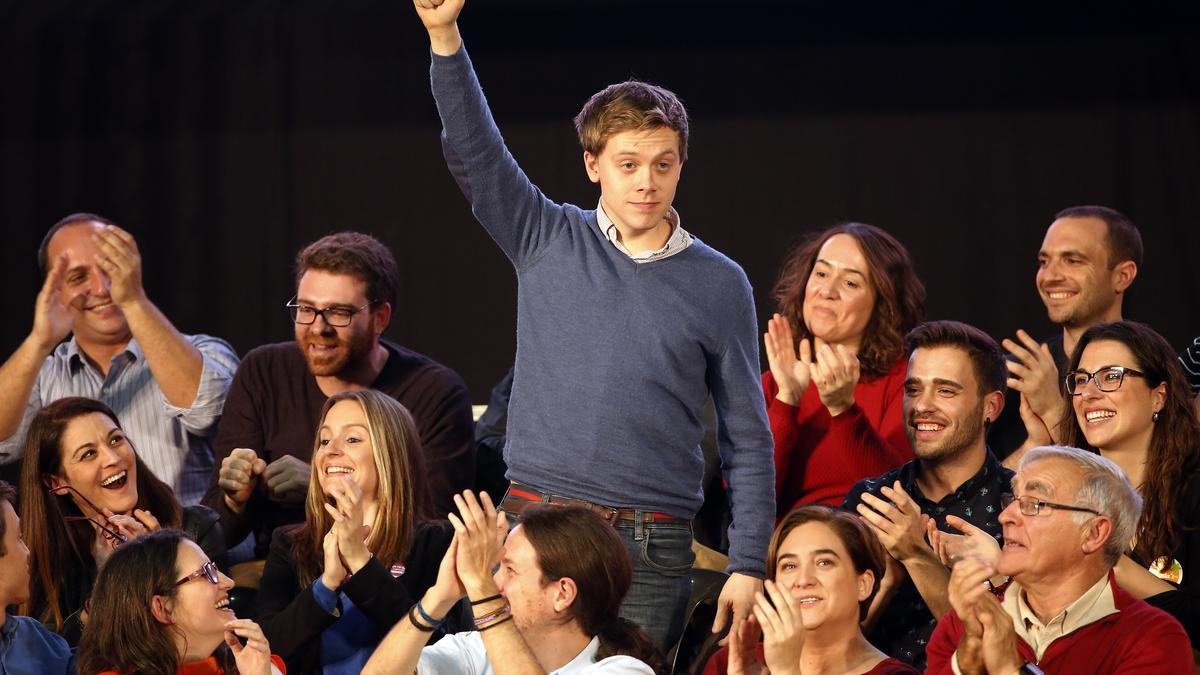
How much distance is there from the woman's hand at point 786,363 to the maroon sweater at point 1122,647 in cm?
105

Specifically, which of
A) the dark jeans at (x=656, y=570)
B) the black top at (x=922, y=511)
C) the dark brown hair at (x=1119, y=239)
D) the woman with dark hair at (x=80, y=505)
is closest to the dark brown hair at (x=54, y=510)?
the woman with dark hair at (x=80, y=505)

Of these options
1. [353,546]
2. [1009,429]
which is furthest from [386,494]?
[1009,429]

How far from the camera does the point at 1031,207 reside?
504 centimetres

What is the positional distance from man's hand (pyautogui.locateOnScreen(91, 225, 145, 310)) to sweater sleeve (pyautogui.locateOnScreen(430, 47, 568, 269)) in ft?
5.37

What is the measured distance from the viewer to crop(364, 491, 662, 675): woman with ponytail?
2795 mm

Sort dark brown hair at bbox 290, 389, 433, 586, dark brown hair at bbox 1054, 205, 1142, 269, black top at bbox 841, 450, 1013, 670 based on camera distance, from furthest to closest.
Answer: dark brown hair at bbox 1054, 205, 1142, 269, dark brown hair at bbox 290, 389, 433, 586, black top at bbox 841, 450, 1013, 670

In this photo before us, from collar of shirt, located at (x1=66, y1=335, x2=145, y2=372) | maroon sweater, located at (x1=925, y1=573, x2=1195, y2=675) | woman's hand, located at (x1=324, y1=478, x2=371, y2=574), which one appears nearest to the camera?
maroon sweater, located at (x1=925, y1=573, x2=1195, y2=675)

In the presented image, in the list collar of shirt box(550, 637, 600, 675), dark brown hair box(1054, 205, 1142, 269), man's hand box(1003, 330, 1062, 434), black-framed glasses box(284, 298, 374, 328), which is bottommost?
collar of shirt box(550, 637, 600, 675)

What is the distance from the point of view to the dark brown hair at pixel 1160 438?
11.0 feet

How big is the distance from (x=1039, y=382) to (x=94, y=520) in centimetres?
222

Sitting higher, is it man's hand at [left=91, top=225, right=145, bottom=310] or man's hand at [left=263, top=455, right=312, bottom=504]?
man's hand at [left=91, top=225, right=145, bottom=310]

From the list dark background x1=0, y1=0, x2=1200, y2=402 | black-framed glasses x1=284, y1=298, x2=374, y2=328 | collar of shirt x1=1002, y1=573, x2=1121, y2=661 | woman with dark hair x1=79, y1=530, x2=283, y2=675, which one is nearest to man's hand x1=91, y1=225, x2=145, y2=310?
black-framed glasses x1=284, y1=298, x2=374, y2=328

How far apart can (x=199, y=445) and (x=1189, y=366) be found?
267 cm

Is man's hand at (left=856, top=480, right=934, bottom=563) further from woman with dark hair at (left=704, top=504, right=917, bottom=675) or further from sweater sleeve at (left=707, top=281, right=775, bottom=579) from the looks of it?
sweater sleeve at (left=707, top=281, right=775, bottom=579)
